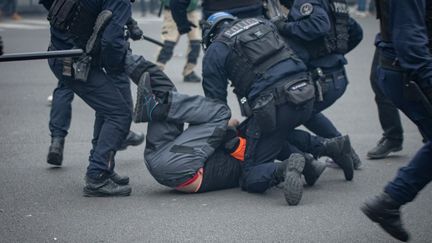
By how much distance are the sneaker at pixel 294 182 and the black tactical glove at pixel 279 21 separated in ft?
4.02

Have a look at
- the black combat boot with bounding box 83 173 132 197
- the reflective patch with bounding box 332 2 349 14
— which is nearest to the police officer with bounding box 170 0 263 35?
the reflective patch with bounding box 332 2 349 14

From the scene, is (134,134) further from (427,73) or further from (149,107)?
(427,73)

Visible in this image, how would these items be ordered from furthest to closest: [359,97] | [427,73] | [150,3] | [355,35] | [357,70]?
1. [150,3]
2. [357,70]
3. [359,97]
4. [355,35]
5. [427,73]

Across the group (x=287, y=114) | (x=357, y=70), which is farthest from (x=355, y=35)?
(x=357, y=70)

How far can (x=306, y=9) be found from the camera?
6586mm

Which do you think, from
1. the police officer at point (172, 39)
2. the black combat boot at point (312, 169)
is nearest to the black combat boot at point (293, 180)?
the black combat boot at point (312, 169)

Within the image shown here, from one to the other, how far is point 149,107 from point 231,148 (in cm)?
71

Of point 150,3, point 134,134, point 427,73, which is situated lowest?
point 150,3

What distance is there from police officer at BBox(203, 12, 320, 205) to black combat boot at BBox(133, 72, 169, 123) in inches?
14.6

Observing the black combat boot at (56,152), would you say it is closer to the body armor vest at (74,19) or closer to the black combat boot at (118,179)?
the black combat boot at (118,179)

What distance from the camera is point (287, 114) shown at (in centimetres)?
637

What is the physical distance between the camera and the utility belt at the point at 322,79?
6.80m

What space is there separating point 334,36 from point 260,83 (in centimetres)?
88

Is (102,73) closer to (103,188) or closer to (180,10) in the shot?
(103,188)
